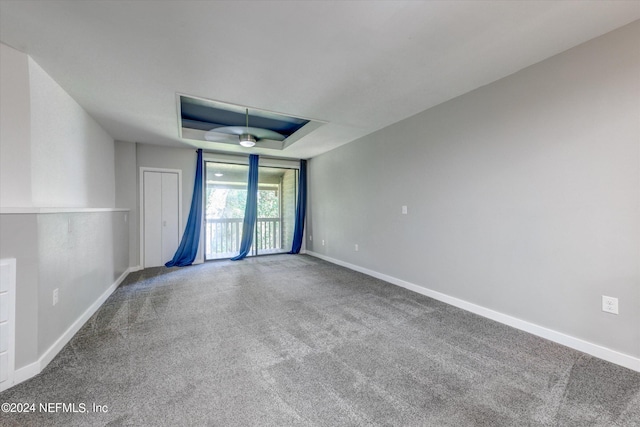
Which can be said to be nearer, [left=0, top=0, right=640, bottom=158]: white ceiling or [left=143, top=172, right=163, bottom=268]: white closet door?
[left=0, top=0, right=640, bottom=158]: white ceiling

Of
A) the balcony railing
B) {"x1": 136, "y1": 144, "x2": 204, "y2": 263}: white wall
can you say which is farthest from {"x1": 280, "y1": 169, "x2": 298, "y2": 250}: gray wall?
{"x1": 136, "y1": 144, "x2": 204, "y2": 263}: white wall

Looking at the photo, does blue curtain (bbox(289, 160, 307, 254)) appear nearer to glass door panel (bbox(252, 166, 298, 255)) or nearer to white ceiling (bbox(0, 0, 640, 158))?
glass door panel (bbox(252, 166, 298, 255))

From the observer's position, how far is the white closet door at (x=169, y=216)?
16.3 ft

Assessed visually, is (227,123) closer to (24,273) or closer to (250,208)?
(250,208)

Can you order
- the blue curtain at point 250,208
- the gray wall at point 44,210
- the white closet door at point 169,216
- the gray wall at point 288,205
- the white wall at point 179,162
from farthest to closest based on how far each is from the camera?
the gray wall at point 288,205
the blue curtain at point 250,208
the white closet door at point 169,216
the white wall at point 179,162
the gray wall at point 44,210

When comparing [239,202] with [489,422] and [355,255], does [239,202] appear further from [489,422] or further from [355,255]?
[489,422]

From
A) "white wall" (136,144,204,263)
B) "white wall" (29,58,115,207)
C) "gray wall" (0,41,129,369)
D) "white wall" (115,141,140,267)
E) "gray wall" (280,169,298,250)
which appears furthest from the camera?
"gray wall" (280,169,298,250)

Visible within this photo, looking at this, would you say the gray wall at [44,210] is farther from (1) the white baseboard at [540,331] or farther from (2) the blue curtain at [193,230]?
(1) the white baseboard at [540,331]

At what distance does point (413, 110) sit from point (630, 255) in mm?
2430

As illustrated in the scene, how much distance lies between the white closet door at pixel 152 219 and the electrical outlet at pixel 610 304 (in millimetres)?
6109

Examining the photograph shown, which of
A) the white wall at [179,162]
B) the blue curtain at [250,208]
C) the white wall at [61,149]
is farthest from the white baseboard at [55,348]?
the blue curtain at [250,208]

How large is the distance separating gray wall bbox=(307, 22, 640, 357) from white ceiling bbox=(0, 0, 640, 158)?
0.93ft

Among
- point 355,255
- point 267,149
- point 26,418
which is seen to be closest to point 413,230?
point 355,255

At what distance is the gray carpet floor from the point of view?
1410mm
